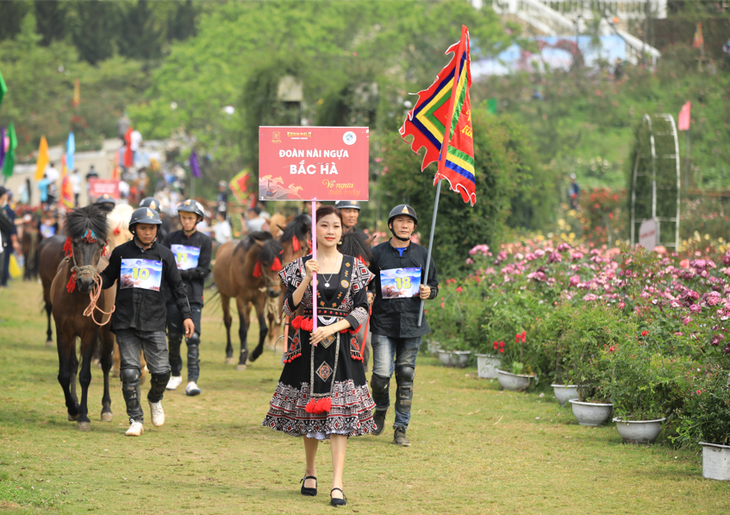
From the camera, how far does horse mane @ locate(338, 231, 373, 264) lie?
819 centimetres

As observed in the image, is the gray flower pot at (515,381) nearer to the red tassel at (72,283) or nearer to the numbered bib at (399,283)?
the numbered bib at (399,283)

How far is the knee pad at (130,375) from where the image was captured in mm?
7980

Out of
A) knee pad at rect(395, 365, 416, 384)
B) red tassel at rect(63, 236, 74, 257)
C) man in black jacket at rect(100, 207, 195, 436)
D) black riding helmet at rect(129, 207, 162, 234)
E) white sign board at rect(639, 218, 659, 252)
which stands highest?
white sign board at rect(639, 218, 659, 252)

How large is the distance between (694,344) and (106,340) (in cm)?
558

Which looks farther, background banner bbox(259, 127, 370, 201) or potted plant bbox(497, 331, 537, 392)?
potted plant bbox(497, 331, 537, 392)

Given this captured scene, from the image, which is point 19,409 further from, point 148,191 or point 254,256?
point 148,191

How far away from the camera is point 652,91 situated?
35.8m

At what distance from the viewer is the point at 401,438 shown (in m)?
7.85

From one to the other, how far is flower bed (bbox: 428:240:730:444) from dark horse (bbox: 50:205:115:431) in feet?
15.8

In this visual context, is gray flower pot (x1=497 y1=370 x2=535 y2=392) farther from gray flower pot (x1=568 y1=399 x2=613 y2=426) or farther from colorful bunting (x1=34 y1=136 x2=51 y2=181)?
colorful bunting (x1=34 y1=136 x2=51 y2=181)

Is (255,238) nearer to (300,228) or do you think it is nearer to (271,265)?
(271,265)

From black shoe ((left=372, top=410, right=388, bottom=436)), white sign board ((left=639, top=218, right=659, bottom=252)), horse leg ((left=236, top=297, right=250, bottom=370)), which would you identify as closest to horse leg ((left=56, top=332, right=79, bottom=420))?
black shoe ((left=372, top=410, right=388, bottom=436))

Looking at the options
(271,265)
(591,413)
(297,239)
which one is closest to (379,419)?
(591,413)

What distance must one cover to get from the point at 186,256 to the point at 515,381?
423 cm
